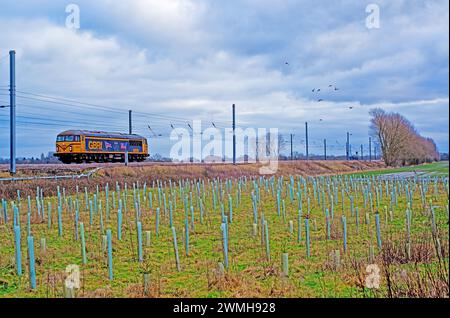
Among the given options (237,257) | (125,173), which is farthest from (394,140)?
(125,173)

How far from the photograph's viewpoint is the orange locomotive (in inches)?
983

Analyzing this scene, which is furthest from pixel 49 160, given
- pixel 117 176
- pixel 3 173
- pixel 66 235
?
pixel 66 235

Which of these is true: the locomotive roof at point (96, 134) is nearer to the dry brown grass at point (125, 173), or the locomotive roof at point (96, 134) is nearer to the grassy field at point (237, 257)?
the dry brown grass at point (125, 173)

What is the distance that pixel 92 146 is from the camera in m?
25.7

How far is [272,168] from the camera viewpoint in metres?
30.8

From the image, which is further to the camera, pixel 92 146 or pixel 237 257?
pixel 92 146

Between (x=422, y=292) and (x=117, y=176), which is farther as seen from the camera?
(x=117, y=176)

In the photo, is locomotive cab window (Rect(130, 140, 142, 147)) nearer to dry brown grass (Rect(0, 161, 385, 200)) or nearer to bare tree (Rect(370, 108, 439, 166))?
dry brown grass (Rect(0, 161, 385, 200))

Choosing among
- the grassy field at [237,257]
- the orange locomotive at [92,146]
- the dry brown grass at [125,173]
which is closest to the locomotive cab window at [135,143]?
the orange locomotive at [92,146]

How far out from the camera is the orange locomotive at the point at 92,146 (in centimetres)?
2497

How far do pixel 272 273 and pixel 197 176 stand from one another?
18.5 m

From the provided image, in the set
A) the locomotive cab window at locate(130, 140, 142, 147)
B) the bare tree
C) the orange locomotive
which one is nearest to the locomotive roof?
the orange locomotive

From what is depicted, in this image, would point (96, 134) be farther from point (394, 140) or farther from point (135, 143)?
point (394, 140)
